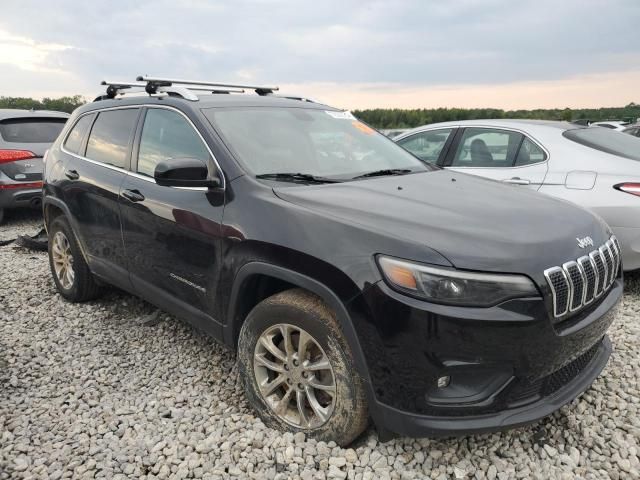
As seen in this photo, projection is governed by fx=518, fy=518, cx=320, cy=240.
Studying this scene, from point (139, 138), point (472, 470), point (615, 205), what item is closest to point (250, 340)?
point (472, 470)

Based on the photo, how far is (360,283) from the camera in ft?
7.07

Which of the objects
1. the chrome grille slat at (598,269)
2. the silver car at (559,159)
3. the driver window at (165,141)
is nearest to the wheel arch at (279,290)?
the driver window at (165,141)

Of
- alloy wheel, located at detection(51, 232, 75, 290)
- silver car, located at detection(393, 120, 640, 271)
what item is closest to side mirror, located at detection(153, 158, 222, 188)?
Answer: alloy wheel, located at detection(51, 232, 75, 290)

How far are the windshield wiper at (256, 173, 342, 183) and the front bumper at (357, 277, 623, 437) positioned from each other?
97cm

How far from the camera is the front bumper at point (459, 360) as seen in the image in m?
2.03

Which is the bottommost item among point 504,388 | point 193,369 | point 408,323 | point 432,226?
point 193,369

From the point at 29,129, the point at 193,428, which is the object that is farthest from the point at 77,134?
the point at 29,129

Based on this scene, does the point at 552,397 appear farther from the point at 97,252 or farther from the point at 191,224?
the point at 97,252

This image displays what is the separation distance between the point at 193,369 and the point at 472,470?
189 cm

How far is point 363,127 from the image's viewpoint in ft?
12.9

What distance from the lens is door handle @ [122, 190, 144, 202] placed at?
338cm

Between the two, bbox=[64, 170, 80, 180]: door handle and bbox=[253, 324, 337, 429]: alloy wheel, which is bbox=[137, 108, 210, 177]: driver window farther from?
bbox=[253, 324, 337, 429]: alloy wheel

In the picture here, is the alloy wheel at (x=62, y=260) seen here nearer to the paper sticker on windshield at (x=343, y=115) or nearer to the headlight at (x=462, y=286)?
the paper sticker on windshield at (x=343, y=115)

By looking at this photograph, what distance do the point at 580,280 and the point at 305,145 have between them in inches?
69.5
